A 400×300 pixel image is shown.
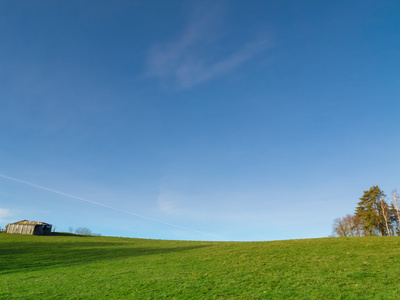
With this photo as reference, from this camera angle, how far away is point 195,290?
45.4 ft

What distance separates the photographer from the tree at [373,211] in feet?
192

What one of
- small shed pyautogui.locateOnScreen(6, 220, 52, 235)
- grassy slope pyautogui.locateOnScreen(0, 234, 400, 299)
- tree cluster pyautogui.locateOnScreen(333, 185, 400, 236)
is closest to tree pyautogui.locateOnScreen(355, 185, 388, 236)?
tree cluster pyautogui.locateOnScreen(333, 185, 400, 236)

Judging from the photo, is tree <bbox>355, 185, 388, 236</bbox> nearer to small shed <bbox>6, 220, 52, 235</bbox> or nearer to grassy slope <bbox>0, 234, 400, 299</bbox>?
grassy slope <bbox>0, 234, 400, 299</bbox>

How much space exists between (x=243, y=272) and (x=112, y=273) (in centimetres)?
1021

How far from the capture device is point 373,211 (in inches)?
2336

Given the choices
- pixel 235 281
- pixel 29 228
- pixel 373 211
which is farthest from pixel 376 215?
pixel 29 228

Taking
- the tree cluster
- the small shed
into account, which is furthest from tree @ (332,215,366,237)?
the small shed

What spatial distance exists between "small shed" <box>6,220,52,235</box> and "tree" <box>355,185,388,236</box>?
81547mm

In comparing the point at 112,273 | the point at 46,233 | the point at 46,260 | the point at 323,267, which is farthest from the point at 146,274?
the point at 46,233

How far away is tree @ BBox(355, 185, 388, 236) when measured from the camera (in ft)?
192

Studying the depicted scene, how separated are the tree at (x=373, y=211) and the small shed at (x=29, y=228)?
268 ft

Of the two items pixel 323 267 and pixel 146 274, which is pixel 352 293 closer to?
pixel 323 267

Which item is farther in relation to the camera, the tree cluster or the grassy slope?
the tree cluster

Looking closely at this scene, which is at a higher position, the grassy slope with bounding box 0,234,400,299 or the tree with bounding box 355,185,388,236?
the tree with bounding box 355,185,388,236
